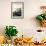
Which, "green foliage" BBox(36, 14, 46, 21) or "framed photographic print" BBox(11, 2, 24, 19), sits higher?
"framed photographic print" BBox(11, 2, 24, 19)

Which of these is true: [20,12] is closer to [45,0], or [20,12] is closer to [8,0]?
[8,0]

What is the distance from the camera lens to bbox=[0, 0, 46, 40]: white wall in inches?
141

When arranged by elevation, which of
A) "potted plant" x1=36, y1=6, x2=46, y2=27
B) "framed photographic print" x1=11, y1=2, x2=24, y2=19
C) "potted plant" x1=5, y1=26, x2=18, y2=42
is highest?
"framed photographic print" x1=11, y1=2, x2=24, y2=19

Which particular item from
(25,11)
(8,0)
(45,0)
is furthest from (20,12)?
(45,0)

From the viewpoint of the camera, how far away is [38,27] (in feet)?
11.8

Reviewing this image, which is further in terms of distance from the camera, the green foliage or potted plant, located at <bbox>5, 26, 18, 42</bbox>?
the green foliage

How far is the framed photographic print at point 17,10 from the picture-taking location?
11.8 ft

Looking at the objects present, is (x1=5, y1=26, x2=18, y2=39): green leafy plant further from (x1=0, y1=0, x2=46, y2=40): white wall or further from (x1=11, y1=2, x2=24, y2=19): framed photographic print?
(x1=11, y1=2, x2=24, y2=19): framed photographic print

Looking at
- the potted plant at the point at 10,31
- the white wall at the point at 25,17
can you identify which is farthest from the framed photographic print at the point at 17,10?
the potted plant at the point at 10,31

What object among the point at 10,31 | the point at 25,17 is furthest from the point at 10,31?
the point at 25,17

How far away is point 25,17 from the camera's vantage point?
360cm

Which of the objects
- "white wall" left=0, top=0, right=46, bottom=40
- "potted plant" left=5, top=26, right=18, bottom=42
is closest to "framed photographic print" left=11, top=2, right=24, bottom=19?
"white wall" left=0, top=0, right=46, bottom=40

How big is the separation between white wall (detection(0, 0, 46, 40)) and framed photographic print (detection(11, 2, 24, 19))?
2.4 inches

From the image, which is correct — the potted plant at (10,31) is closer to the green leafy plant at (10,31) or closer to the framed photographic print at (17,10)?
the green leafy plant at (10,31)
